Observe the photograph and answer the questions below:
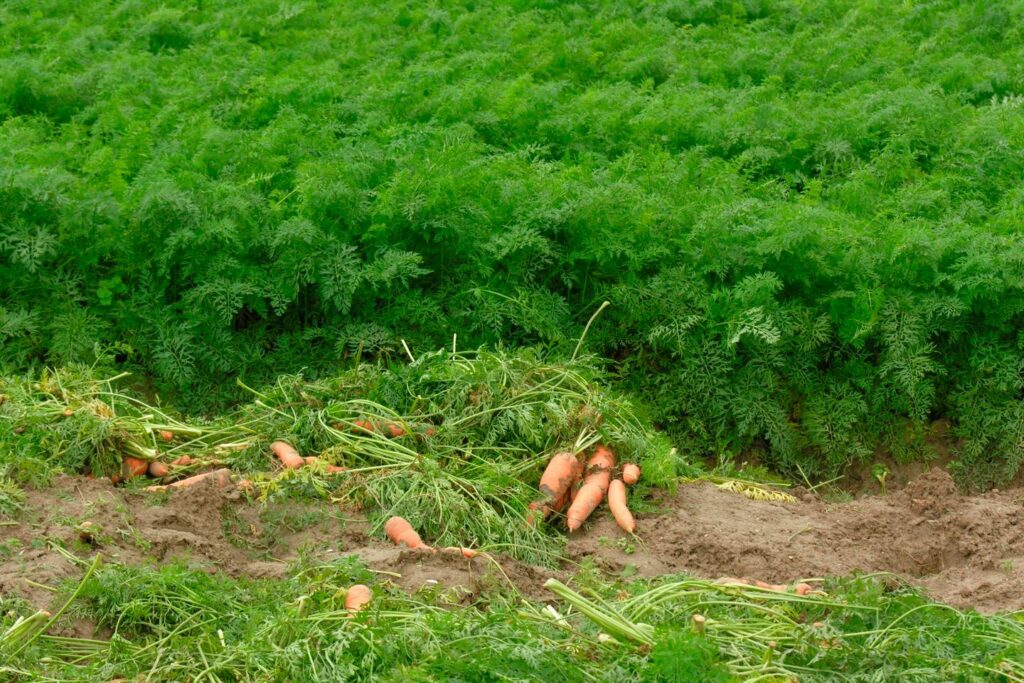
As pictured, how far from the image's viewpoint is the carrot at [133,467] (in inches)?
250

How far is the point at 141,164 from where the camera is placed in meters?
8.76

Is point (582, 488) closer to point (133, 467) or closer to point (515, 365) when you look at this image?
point (515, 365)

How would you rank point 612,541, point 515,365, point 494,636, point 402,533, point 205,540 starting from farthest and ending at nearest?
point 515,365 < point 612,541 < point 402,533 < point 205,540 < point 494,636

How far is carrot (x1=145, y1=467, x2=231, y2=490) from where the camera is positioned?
6039mm

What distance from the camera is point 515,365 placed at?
6770mm

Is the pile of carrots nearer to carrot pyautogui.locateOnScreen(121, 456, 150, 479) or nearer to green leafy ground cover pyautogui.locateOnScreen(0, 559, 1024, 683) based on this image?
green leafy ground cover pyautogui.locateOnScreen(0, 559, 1024, 683)

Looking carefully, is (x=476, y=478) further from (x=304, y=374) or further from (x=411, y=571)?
(x=304, y=374)

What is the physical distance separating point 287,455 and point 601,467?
146 centimetres

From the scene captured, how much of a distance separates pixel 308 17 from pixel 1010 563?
27.8ft

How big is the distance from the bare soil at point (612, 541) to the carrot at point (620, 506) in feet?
0.19

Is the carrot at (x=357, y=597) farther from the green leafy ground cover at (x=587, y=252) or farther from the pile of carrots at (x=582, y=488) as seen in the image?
the green leafy ground cover at (x=587, y=252)

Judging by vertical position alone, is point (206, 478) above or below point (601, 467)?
above

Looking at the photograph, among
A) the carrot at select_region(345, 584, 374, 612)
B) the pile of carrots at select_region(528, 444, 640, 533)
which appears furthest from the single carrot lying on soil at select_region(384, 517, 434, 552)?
the carrot at select_region(345, 584, 374, 612)

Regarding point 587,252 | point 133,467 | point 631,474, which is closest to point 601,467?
point 631,474
